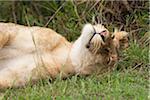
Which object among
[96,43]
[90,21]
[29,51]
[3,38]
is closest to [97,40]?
[96,43]

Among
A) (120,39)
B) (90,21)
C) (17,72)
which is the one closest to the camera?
(17,72)

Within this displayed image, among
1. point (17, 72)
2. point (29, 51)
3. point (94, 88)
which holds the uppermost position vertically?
point (29, 51)

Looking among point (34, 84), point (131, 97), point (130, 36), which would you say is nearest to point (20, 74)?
point (34, 84)

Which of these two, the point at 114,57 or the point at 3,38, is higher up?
the point at 3,38

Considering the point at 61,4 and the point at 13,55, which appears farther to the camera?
the point at 61,4

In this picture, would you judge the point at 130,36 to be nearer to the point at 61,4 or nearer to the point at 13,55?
the point at 61,4

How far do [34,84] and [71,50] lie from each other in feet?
1.25

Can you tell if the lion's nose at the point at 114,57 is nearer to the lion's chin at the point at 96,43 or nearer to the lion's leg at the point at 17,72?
the lion's chin at the point at 96,43

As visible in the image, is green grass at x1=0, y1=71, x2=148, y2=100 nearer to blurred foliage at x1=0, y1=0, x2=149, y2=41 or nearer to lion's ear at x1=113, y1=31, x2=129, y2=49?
lion's ear at x1=113, y1=31, x2=129, y2=49

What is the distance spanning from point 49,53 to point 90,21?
117cm

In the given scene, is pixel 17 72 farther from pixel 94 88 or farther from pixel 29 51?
pixel 94 88

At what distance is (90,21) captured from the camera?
460cm

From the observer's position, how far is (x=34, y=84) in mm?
3318

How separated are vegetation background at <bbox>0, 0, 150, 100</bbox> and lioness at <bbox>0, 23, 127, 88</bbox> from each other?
78 millimetres
